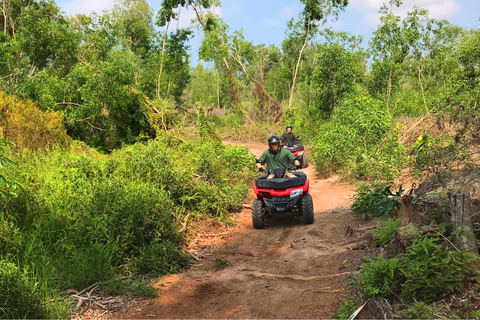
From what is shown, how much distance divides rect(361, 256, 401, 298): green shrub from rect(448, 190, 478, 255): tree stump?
0.65 meters

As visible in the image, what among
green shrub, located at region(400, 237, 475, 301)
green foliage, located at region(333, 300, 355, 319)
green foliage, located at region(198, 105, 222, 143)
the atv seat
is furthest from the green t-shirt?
green foliage, located at region(198, 105, 222, 143)

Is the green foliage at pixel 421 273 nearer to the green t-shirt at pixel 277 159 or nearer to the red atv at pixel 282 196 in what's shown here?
the red atv at pixel 282 196

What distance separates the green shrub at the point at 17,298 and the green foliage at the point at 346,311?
9.80 ft

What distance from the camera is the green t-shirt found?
26.8ft

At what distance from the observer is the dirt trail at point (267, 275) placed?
4422 mm

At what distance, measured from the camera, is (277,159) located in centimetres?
820

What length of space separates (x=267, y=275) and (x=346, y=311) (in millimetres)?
1570

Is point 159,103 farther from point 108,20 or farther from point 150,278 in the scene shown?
point 150,278

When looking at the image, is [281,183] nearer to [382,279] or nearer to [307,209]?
[307,209]

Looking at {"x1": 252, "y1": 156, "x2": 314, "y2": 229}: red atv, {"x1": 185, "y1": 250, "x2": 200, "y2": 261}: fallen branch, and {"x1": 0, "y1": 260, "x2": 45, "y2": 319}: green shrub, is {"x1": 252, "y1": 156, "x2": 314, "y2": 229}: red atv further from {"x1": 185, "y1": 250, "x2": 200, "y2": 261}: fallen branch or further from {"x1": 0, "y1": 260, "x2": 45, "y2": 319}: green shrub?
{"x1": 0, "y1": 260, "x2": 45, "y2": 319}: green shrub

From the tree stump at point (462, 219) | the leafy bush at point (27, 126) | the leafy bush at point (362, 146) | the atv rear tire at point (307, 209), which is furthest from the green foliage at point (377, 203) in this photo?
the leafy bush at point (27, 126)

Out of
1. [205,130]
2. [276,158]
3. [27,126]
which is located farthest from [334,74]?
[27,126]

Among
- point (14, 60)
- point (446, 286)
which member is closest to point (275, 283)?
point (446, 286)

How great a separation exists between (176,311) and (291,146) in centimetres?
1023
